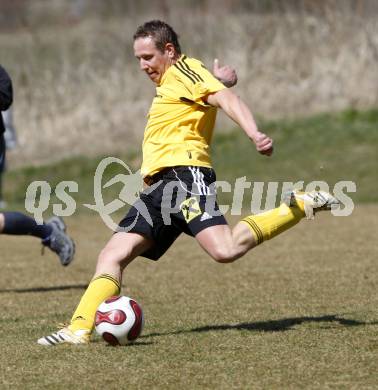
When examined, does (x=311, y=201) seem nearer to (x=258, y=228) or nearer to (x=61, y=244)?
(x=258, y=228)

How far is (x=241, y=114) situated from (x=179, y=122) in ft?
1.68

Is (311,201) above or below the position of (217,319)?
above

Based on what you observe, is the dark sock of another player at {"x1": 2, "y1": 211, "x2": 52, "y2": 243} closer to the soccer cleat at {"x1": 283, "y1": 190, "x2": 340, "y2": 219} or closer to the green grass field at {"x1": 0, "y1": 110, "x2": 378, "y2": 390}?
the green grass field at {"x1": 0, "y1": 110, "x2": 378, "y2": 390}

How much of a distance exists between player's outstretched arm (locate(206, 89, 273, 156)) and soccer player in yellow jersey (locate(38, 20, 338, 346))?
0.02m

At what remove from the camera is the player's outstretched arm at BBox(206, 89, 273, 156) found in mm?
5422

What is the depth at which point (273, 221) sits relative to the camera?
19.7 ft

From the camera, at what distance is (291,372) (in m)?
4.95

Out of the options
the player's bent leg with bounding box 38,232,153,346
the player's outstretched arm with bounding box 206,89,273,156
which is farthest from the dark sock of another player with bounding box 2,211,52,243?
the player's outstretched arm with bounding box 206,89,273,156

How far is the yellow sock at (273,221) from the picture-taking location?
19.6 feet

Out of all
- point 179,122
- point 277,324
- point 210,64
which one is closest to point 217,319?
point 277,324

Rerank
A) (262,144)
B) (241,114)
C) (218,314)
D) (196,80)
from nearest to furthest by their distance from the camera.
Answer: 1. (262,144)
2. (241,114)
3. (196,80)
4. (218,314)

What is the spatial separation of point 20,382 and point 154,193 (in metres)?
1.56

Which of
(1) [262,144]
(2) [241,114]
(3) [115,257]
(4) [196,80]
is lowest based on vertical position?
(3) [115,257]

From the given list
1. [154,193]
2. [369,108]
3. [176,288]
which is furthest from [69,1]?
[154,193]
